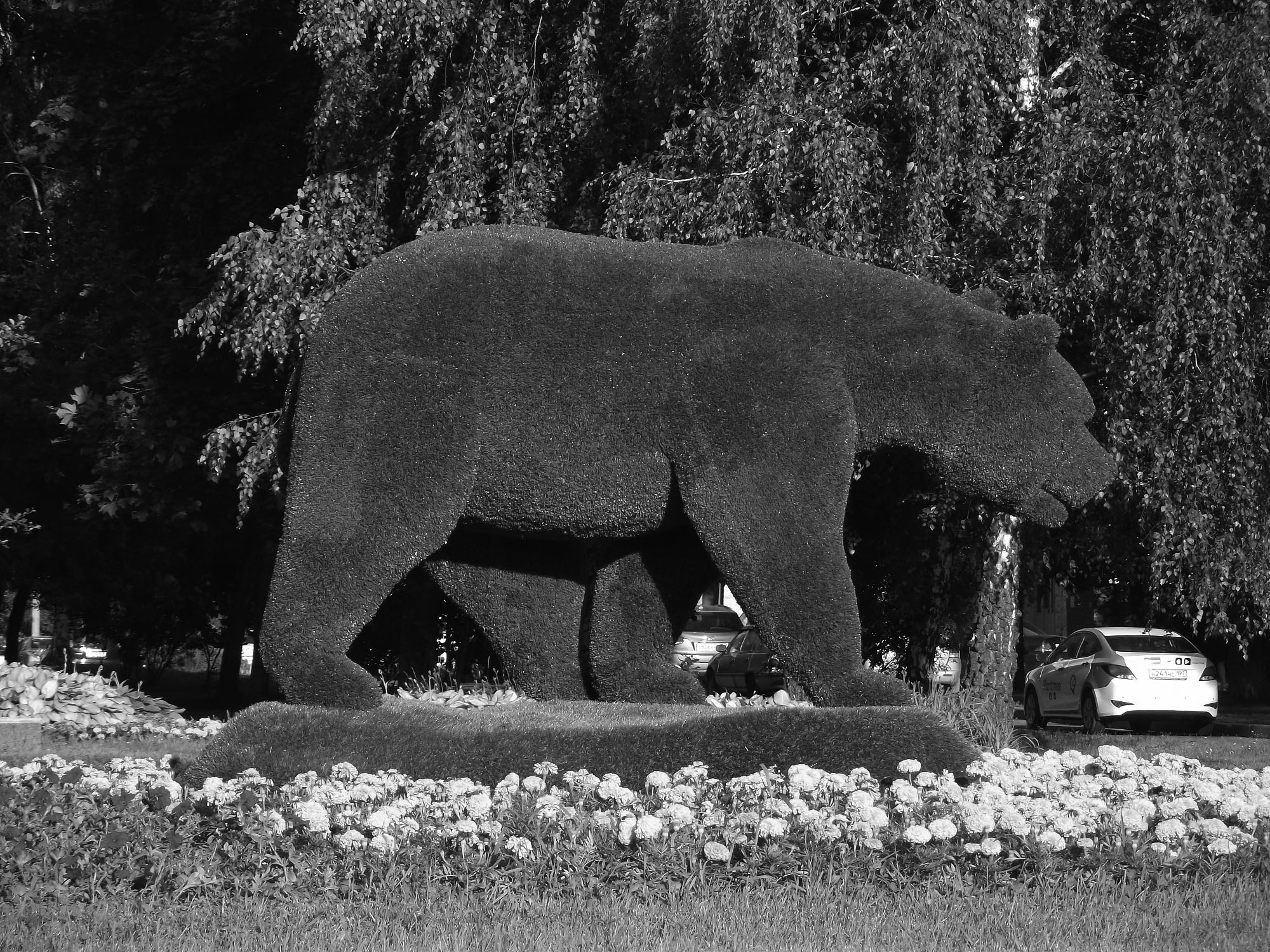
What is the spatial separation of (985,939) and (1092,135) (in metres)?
7.28

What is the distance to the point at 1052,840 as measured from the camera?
466 cm

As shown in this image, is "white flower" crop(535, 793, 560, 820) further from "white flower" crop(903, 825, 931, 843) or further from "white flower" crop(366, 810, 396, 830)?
"white flower" crop(903, 825, 931, 843)

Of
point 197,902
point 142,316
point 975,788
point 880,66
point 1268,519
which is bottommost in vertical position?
point 197,902

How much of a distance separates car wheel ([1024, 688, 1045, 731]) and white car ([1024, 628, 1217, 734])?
3.96 ft

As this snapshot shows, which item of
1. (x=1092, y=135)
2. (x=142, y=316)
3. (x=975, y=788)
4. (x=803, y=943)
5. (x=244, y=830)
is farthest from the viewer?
(x=142, y=316)

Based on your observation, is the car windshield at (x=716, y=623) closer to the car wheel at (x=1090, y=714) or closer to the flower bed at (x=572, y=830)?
the car wheel at (x=1090, y=714)

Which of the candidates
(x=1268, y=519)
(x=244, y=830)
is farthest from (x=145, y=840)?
(x=1268, y=519)

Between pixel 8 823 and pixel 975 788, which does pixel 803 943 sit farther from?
pixel 8 823

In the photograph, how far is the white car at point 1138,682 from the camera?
1634 cm

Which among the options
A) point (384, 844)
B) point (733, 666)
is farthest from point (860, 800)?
point (733, 666)

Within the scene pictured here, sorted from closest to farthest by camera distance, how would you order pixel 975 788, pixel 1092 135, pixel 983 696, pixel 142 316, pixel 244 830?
pixel 244 830
pixel 975 788
pixel 1092 135
pixel 983 696
pixel 142 316

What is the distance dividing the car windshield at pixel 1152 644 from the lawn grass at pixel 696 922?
41.6 feet

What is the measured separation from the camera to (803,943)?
4.06 meters

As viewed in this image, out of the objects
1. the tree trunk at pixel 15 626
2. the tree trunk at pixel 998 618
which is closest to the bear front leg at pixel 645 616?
the tree trunk at pixel 998 618
